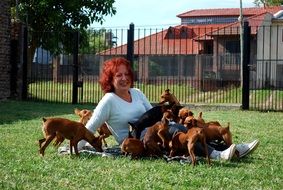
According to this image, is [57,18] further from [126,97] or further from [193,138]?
[193,138]

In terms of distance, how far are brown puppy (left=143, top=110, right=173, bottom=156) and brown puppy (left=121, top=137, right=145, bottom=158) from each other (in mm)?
56

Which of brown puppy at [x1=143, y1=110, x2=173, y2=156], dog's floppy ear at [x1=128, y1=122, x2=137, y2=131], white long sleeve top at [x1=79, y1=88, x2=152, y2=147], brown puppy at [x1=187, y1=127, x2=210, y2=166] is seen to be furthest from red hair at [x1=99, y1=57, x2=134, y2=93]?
brown puppy at [x1=187, y1=127, x2=210, y2=166]

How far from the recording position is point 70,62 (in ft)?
57.1

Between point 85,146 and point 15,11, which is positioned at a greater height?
point 15,11

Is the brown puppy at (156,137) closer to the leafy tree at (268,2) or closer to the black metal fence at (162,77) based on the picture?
the black metal fence at (162,77)

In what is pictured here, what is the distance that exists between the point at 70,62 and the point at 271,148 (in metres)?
11.0

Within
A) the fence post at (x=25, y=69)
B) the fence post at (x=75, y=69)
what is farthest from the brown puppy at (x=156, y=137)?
the fence post at (x=25, y=69)

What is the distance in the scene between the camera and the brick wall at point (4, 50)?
16422 millimetres

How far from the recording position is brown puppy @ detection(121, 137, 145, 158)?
5996 millimetres

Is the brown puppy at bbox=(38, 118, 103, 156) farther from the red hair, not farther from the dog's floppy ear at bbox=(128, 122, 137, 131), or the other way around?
the red hair

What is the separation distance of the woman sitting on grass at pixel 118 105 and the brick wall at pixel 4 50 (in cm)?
1037

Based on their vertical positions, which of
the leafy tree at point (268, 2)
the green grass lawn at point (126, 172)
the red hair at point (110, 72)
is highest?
the leafy tree at point (268, 2)

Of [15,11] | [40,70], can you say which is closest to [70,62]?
[40,70]

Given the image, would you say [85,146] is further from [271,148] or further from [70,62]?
[70,62]
